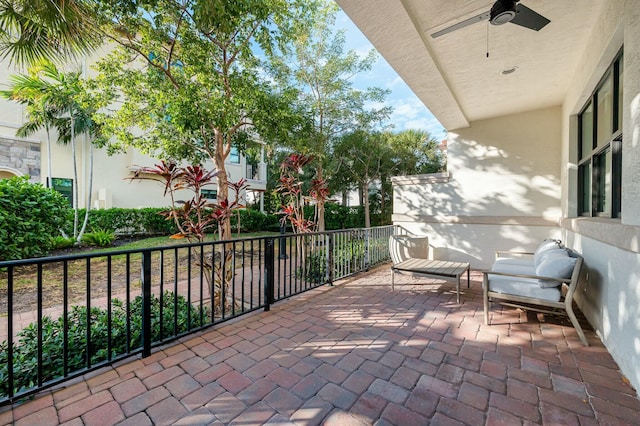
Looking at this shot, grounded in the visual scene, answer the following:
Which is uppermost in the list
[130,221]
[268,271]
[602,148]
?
[602,148]

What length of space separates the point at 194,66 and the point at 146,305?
3149 mm

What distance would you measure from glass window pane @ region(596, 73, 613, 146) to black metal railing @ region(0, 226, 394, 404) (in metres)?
3.38

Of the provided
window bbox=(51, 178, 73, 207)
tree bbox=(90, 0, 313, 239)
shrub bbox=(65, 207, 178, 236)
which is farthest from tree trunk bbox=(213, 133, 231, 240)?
window bbox=(51, 178, 73, 207)

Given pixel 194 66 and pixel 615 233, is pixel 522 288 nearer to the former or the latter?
pixel 615 233

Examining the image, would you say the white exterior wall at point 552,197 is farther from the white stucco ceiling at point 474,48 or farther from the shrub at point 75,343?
the shrub at point 75,343

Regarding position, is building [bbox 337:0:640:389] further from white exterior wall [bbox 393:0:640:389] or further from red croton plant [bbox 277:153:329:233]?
red croton plant [bbox 277:153:329:233]

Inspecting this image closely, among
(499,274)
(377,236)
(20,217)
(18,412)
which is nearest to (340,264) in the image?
(377,236)

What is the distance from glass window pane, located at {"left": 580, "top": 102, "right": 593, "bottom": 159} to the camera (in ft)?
12.0

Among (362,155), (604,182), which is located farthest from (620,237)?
(362,155)

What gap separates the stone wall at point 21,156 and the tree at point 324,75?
29.0 ft

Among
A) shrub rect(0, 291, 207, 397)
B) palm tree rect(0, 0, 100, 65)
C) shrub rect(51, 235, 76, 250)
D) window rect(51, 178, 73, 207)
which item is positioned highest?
palm tree rect(0, 0, 100, 65)

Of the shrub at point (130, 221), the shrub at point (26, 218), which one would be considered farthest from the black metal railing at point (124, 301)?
the shrub at point (130, 221)

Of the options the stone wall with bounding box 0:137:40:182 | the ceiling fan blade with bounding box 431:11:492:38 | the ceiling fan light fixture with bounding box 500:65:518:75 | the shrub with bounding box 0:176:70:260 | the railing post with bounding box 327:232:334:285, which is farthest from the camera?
the stone wall with bounding box 0:137:40:182

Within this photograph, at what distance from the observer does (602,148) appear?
3.12 metres
